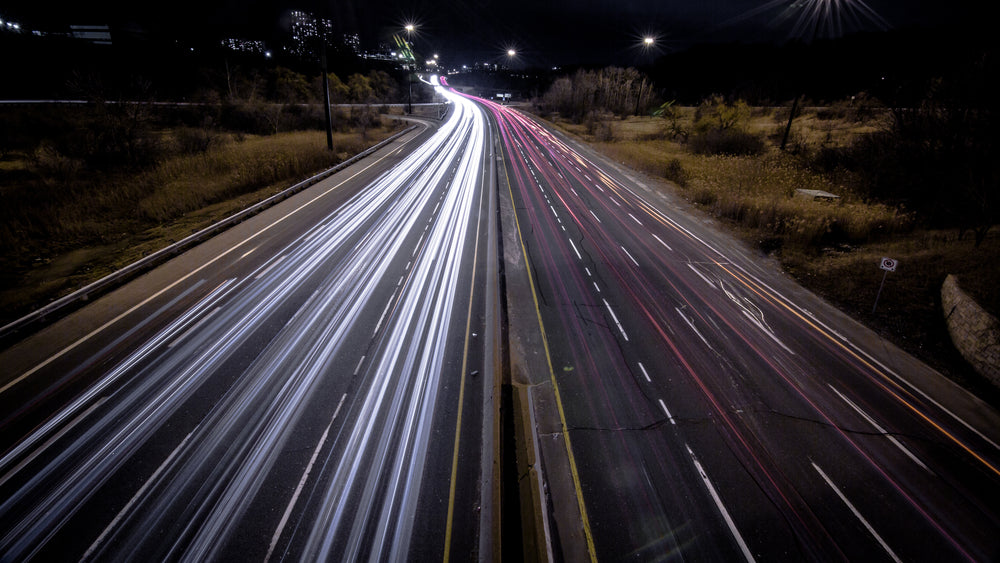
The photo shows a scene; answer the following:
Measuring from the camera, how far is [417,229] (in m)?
17.5

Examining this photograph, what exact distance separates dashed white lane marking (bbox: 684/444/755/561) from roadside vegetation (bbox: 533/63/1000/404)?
8.11 metres

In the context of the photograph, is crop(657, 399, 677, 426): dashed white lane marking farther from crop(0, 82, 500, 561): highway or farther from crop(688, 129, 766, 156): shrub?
crop(688, 129, 766, 156): shrub

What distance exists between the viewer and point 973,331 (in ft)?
32.3

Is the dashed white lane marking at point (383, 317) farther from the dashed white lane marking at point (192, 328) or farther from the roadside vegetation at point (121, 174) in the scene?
the roadside vegetation at point (121, 174)

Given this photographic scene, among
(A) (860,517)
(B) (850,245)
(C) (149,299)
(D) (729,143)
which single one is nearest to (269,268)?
(C) (149,299)

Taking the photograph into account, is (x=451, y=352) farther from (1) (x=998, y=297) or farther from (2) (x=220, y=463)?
(1) (x=998, y=297)

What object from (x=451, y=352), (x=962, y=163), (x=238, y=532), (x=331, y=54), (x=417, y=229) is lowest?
(x=238, y=532)

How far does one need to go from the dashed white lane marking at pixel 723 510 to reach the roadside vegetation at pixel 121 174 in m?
17.7

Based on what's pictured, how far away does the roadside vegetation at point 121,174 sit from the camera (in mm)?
14016

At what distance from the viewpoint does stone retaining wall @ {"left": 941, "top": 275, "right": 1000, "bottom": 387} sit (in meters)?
9.15

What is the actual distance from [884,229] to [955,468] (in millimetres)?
14636

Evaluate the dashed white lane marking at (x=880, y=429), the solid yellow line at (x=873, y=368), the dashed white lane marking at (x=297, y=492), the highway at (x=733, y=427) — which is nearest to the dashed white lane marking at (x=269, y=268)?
the dashed white lane marking at (x=297, y=492)

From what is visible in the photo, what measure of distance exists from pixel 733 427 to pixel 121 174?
116 feet

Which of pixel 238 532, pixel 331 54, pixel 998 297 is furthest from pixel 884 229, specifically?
pixel 331 54
